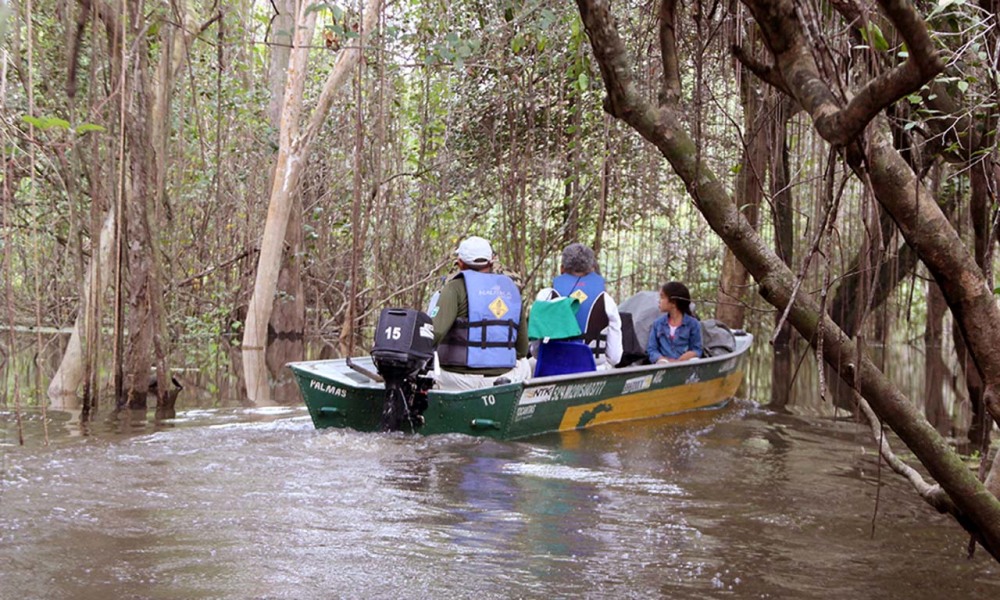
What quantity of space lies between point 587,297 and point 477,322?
146cm

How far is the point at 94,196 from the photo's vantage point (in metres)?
6.03

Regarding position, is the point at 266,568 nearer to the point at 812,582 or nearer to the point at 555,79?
the point at 812,582

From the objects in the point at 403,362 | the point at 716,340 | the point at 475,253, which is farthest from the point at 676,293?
the point at 403,362

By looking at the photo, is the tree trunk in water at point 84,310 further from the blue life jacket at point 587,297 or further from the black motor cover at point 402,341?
the blue life jacket at point 587,297

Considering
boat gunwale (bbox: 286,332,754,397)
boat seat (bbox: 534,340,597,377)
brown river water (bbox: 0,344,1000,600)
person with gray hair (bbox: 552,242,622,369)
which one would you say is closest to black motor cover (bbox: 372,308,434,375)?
boat gunwale (bbox: 286,332,754,397)

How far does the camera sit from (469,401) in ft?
21.7

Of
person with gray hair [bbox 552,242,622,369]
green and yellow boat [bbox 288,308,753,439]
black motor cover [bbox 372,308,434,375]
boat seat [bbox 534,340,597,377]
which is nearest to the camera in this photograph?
black motor cover [bbox 372,308,434,375]

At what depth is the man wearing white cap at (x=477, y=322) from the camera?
22.5ft

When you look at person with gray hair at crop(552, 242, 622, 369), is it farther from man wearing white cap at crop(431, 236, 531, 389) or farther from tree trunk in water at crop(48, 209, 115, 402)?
tree trunk in water at crop(48, 209, 115, 402)

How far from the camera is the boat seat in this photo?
7.71 meters

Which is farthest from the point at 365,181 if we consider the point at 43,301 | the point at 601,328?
the point at 601,328

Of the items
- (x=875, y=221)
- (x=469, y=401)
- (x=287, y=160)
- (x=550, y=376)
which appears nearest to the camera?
(x=875, y=221)

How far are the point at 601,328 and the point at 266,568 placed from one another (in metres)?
4.81

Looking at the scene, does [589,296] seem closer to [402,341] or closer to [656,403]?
Answer: [656,403]
